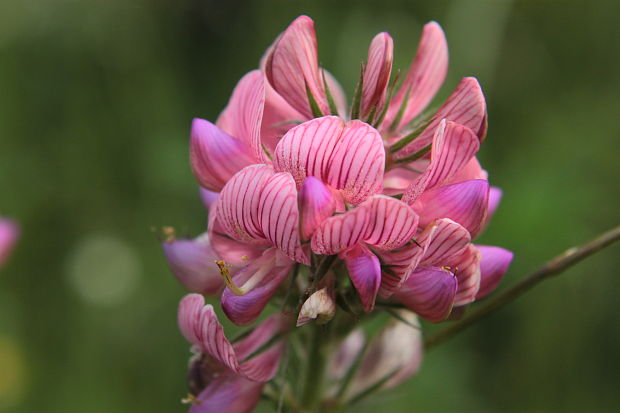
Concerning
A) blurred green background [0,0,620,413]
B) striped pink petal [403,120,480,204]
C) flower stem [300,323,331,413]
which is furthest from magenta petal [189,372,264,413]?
blurred green background [0,0,620,413]

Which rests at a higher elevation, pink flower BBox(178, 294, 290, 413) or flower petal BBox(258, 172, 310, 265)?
flower petal BBox(258, 172, 310, 265)

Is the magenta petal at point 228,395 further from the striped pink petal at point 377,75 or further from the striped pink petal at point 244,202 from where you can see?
the striped pink petal at point 377,75

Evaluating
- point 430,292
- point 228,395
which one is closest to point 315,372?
point 228,395

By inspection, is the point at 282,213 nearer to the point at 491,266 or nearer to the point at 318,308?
the point at 318,308

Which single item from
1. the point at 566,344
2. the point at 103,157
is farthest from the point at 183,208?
the point at 566,344

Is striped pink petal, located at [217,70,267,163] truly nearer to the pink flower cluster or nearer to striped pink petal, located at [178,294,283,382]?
the pink flower cluster

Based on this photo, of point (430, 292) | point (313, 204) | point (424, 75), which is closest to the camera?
point (313, 204)
